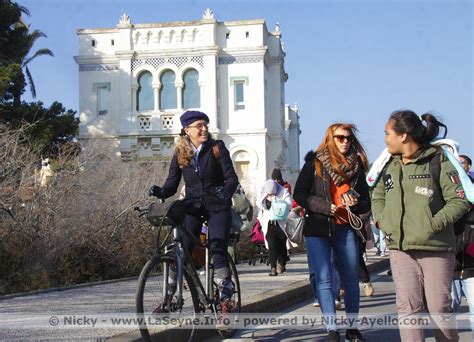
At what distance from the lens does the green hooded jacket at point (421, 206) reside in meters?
5.54

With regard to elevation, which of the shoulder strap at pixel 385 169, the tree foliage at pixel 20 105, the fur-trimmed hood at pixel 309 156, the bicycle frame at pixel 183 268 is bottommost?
the bicycle frame at pixel 183 268

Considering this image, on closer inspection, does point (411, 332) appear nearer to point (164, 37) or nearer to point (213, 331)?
point (213, 331)

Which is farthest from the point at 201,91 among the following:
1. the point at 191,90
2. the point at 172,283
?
the point at 172,283

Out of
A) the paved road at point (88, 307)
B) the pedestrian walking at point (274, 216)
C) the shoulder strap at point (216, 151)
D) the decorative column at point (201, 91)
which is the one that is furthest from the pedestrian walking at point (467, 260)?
the decorative column at point (201, 91)

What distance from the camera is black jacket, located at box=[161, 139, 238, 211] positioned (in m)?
7.06

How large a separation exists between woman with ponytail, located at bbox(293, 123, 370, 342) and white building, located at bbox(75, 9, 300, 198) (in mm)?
34024

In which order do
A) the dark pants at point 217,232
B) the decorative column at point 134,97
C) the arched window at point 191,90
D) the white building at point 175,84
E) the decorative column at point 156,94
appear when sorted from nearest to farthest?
the dark pants at point 217,232 → the white building at point 175,84 → the arched window at point 191,90 → the decorative column at point 156,94 → the decorative column at point 134,97

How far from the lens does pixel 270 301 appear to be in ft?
32.4

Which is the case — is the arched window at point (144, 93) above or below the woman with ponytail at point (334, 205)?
above

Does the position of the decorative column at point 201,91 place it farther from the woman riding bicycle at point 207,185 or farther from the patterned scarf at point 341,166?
the patterned scarf at point 341,166

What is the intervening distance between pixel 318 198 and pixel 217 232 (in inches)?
36.1

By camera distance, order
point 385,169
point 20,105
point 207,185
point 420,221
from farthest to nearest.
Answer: point 20,105 → point 207,185 → point 385,169 → point 420,221

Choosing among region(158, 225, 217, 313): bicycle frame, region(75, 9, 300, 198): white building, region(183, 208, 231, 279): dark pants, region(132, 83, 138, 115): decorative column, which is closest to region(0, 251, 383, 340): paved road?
region(158, 225, 217, 313): bicycle frame

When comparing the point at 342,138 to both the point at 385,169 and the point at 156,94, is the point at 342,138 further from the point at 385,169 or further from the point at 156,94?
the point at 156,94
